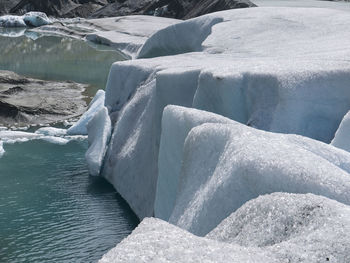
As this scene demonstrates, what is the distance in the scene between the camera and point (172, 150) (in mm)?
5965

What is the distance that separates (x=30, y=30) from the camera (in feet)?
130

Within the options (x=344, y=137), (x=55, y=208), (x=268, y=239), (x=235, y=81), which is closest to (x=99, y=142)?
(x=55, y=208)

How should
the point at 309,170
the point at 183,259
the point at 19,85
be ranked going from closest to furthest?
the point at 183,259 < the point at 309,170 < the point at 19,85

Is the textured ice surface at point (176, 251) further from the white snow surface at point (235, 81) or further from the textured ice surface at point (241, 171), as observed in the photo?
the white snow surface at point (235, 81)

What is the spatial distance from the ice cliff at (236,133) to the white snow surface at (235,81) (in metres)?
0.01

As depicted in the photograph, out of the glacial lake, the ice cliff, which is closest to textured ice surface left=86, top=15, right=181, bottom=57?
the ice cliff

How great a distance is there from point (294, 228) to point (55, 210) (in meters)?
6.04

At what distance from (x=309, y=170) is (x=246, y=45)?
6.90m

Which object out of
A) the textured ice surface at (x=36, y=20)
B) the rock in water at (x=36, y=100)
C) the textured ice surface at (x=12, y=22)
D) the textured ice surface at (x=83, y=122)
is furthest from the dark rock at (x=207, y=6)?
the textured ice surface at (x=83, y=122)

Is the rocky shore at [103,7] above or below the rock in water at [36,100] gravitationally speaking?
below

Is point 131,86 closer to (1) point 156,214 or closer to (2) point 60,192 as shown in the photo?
(2) point 60,192

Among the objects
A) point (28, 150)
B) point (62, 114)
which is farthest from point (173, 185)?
point (62, 114)

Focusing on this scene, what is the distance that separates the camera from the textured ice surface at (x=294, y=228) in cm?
250

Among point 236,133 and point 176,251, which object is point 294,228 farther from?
point 236,133
